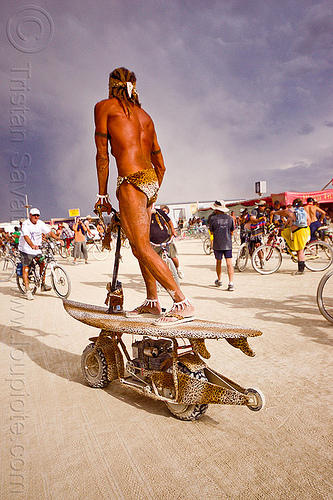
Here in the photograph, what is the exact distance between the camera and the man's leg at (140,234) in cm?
252

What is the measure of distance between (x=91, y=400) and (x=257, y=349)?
1.91 m

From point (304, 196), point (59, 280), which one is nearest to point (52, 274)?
point (59, 280)

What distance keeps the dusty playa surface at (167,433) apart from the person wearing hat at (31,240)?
12.2 feet

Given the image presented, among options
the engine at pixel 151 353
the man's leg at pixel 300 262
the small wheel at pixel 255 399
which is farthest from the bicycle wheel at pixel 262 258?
the small wheel at pixel 255 399

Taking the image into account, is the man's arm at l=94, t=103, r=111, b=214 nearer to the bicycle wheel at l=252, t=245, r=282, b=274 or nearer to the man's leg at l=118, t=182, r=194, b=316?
the man's leg at l=118, t=182, r=194, b=316

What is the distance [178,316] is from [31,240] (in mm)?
5939

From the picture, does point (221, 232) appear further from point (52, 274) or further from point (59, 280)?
point (52, 274)

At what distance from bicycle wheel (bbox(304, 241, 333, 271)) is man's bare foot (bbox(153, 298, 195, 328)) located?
285 inches

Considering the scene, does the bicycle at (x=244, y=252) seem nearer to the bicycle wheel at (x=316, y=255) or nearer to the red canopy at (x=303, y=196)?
the bicycle wheel at (x=316, y=255)

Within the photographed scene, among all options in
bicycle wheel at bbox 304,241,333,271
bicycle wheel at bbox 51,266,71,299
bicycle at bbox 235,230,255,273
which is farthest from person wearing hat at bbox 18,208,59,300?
bicycle wheel at bbox 304,241,333,271

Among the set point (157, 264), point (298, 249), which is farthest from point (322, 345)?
point (298, 249)

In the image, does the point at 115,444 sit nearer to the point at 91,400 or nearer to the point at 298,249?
the point at 91,400

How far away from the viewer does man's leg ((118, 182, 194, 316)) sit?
8.26ft

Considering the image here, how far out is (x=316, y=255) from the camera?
29.2 ft
